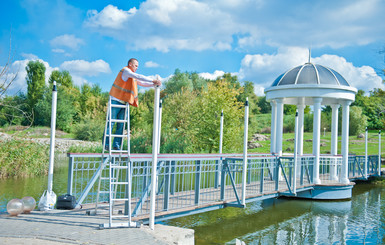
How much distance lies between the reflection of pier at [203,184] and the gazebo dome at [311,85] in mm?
2468

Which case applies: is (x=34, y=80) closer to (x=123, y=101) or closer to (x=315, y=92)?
(x=315, y=92)

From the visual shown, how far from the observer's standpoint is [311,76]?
42.3ft

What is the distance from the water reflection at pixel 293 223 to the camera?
810 centimetres

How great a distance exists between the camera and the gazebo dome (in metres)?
12.5

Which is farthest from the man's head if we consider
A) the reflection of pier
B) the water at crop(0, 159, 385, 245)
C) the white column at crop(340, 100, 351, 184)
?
the white column at crop(340, 100, 351, 184)

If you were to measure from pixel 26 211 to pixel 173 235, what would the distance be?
2.56 m

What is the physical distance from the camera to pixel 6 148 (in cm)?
1341

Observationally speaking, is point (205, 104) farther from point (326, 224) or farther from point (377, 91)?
point (326, 224)

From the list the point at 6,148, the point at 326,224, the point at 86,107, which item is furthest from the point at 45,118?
the point at 326,224

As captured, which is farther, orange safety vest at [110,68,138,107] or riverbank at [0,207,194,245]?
orange safety vest at [110,68,138,107]

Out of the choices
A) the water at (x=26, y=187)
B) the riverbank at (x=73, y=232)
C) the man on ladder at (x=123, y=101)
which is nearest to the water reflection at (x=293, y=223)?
the riverbank at (x=73, y=232)

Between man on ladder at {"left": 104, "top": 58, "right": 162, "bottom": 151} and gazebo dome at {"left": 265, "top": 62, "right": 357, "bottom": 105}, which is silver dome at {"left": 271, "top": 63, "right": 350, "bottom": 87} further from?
man on ladder at {"left": 104, "top": 58, "right": 162, "bottom": 151}

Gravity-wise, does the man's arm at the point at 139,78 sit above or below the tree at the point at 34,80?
below

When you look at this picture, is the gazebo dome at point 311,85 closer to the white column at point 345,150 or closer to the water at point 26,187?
the white column at point 345,150
